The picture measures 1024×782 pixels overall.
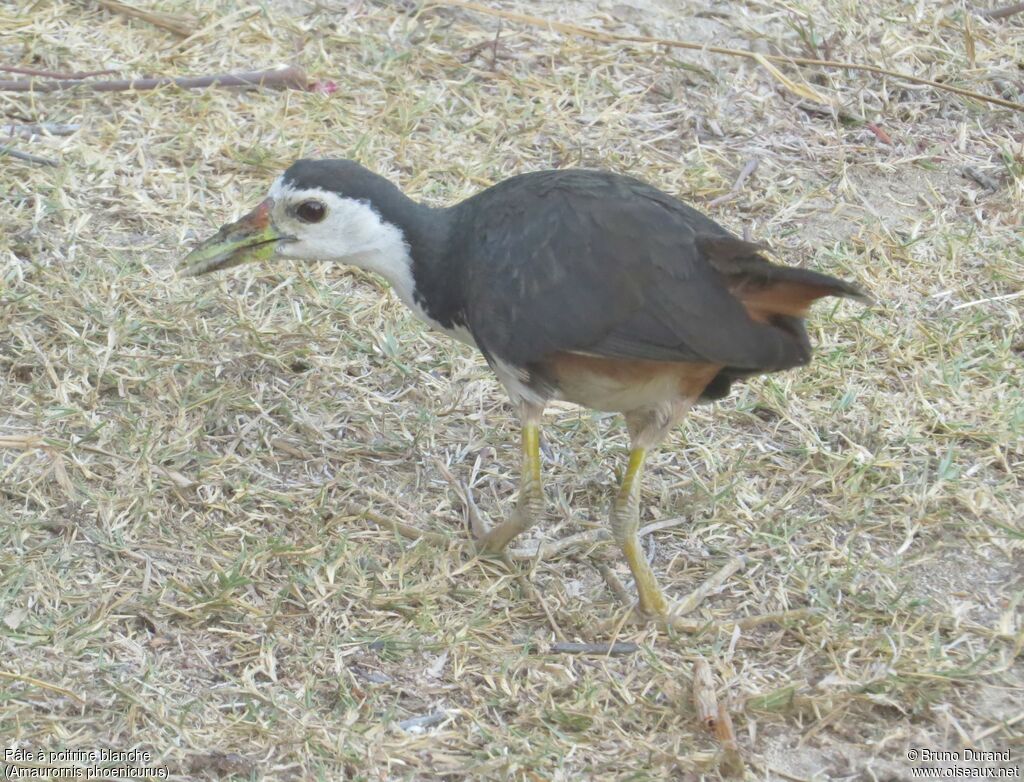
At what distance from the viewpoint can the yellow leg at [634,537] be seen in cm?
405

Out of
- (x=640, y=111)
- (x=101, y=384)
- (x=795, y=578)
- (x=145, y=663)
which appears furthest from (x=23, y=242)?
(x=795, y=578)

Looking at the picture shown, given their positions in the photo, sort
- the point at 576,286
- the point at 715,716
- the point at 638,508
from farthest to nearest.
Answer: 1. the point at 638,508
2. the point at 576,286
3. the point at 715,716

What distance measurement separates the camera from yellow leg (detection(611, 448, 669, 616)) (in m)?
4.05

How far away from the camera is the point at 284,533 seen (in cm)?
427

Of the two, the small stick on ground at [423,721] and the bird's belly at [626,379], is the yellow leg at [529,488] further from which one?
the small stick on ground at [423,721]

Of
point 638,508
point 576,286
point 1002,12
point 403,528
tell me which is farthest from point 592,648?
point 1002,12

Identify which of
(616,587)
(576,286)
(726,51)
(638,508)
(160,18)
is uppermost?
(576,286)

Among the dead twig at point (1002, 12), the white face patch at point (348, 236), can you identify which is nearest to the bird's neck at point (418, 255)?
the white face patch at point (348, 236)

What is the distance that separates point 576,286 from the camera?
3.84m

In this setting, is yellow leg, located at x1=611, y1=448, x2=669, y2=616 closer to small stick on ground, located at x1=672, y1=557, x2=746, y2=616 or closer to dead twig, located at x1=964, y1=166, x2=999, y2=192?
small stick on ground, located at x1=672, y1=557, x2=746, y2=616

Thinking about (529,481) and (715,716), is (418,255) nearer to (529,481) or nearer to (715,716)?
(529,481)

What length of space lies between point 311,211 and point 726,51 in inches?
109

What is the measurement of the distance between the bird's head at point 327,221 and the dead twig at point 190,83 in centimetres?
182

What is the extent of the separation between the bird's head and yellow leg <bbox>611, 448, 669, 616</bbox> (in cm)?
93
